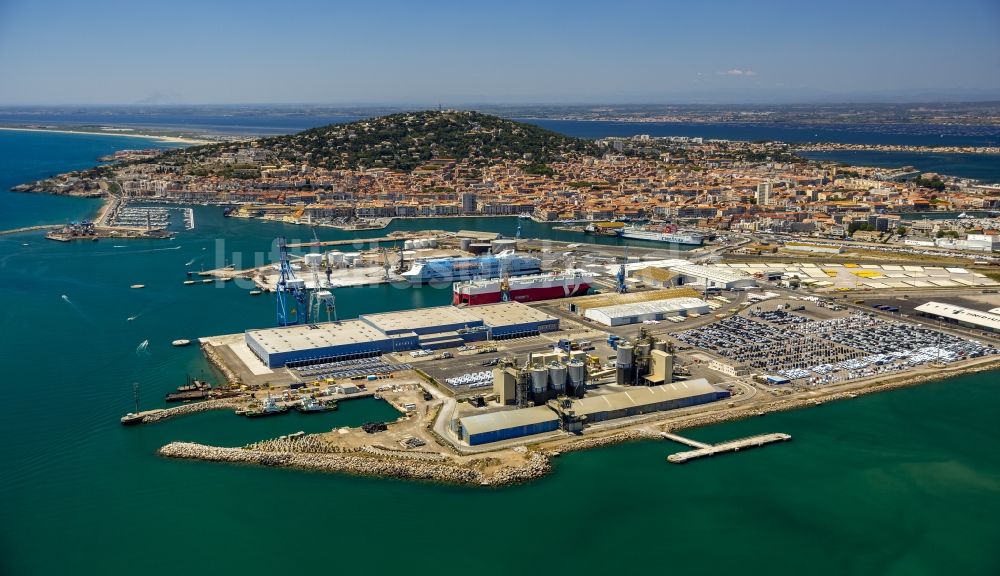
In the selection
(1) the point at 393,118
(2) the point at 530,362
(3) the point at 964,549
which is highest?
(1) the point at 393,118

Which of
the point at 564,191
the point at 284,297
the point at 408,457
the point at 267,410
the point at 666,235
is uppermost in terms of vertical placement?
the point at 564,191

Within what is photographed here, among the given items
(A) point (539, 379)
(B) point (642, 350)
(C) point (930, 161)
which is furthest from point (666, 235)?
(C) point (930, 161)

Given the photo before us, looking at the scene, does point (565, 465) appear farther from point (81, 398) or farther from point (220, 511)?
point (81, 398)

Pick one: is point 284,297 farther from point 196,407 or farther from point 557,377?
point 557,377

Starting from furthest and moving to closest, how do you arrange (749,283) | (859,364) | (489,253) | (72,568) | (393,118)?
(393,118) → (489,253) → (749,283) → (859,364) → (72,568)

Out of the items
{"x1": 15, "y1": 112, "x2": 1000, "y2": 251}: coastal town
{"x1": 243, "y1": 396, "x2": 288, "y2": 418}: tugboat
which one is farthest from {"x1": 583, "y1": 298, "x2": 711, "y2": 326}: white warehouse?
{"x1": 15, "y1": 112, "x2": 1000, "y2": 251}: coastal town

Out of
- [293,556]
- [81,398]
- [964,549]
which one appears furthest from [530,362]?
[81,398]

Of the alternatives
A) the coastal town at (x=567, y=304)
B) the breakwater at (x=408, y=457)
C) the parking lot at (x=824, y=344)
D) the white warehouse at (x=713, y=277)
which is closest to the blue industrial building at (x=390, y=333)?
the coastal town at (x=567, y=304)
